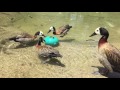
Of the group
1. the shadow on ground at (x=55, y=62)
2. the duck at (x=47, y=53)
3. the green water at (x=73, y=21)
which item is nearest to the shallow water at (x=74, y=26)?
the green water at (x=73, y=21)

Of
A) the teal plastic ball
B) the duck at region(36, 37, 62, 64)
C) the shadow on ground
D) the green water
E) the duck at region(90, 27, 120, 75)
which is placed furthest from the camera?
the green water

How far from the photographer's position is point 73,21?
13078 millimetres

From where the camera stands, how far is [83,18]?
13859 millimetres

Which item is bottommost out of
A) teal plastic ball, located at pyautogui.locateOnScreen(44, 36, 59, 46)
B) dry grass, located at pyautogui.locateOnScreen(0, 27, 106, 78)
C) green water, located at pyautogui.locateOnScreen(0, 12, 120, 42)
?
dry grass, located at pyautogui.locateOnScreen(0, 27, 106, 78)

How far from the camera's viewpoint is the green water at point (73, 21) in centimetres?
1112

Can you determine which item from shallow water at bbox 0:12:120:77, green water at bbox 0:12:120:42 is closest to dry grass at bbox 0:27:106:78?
shallow water at bbox 0:12:120:77

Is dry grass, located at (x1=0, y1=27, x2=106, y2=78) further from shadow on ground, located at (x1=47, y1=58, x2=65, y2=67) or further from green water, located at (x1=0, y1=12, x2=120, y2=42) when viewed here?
green water, located at (x1=0, y1=12, x2=120, y2=42)

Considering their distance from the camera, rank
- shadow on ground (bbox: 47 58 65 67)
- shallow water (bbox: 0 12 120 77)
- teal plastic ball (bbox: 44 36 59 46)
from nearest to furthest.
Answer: shadow on ground (bbox: 47 58 65 67) → shallow water (bbox: 0 12 120 77) → teal plastic ball (bbox: 44 36 59 46)

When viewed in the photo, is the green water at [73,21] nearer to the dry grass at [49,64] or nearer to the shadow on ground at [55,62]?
the dry grass at [49,64]

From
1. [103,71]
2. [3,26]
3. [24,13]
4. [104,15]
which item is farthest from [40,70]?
[104,15]

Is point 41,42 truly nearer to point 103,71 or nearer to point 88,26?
point 103,71

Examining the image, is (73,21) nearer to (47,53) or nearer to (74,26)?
(74,26)

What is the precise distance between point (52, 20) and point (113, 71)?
20.3 ft

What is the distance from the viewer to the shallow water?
27.9ft
